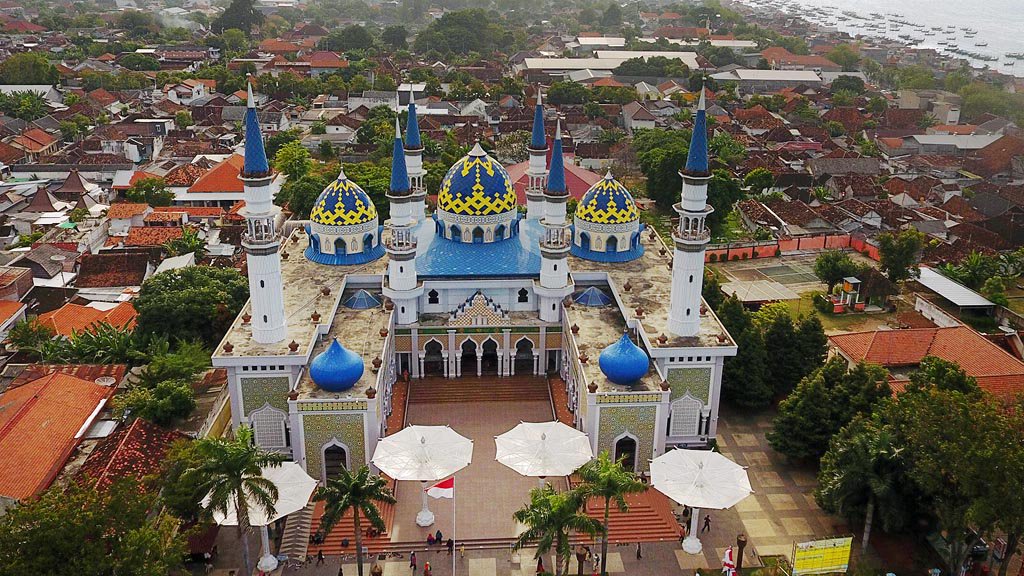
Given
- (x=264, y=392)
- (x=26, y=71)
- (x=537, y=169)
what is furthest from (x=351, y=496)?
(x=26, y=71)

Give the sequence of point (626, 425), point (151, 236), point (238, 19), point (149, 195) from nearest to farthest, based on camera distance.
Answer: point (626, 425) → point (151, 236) → point (149, 195) → point (238, 19)

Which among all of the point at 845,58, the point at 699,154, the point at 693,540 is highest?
the point at 699,154

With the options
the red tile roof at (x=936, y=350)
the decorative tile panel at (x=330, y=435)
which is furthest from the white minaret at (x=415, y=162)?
the red tile roof at (x=936, y=350)

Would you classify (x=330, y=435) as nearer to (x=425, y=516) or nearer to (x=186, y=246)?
(x=425, y=516)

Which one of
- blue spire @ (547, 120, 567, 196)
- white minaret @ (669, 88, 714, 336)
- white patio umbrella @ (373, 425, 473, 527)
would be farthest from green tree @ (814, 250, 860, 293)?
white patio umbrella @ (373, 425, 473, 527)

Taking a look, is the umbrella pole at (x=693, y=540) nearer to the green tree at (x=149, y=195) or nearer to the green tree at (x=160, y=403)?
the green tree at (x=160, y=403)

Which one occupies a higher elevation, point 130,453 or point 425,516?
point 130,453
